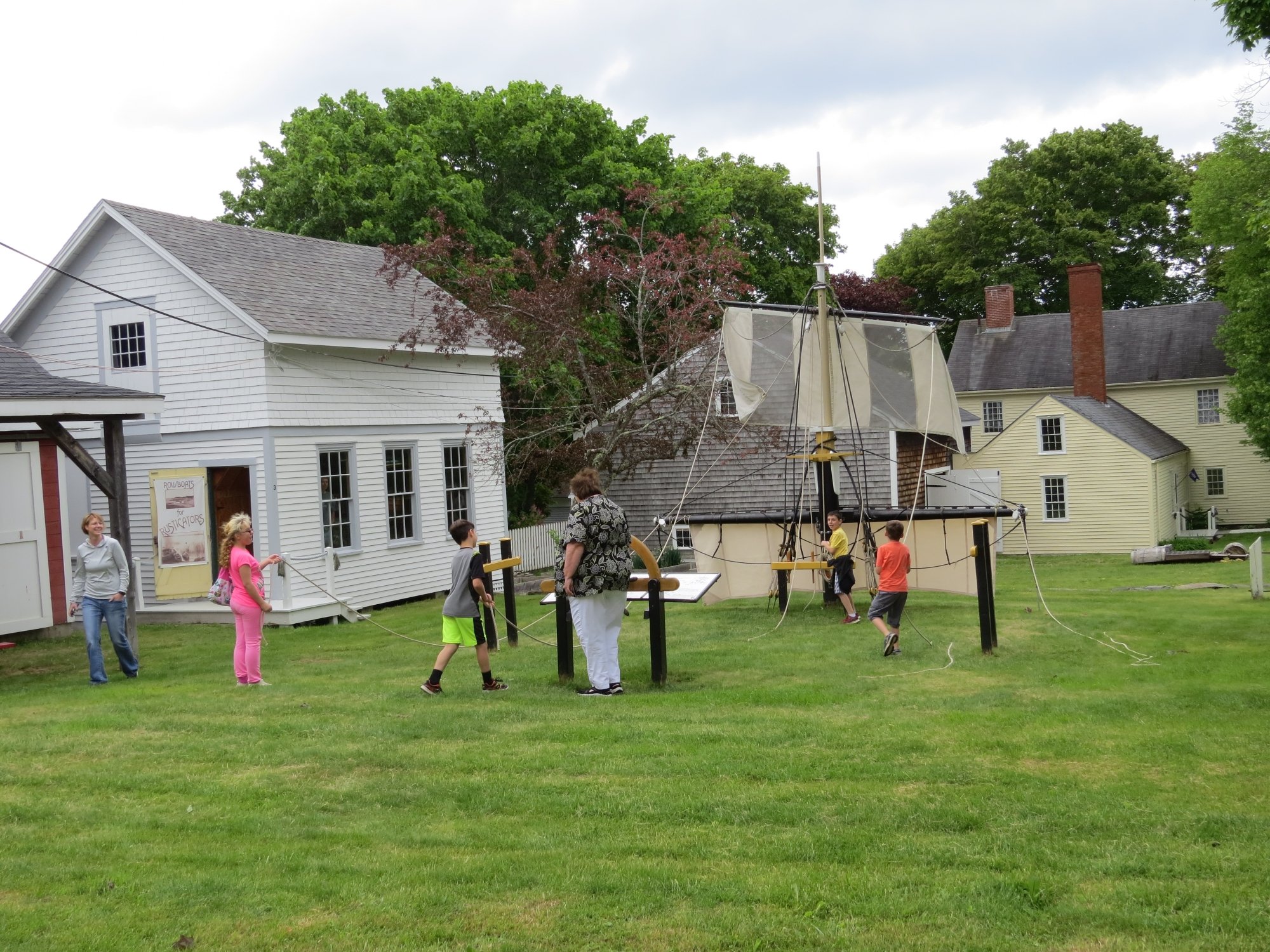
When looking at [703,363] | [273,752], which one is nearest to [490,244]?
[703,363]

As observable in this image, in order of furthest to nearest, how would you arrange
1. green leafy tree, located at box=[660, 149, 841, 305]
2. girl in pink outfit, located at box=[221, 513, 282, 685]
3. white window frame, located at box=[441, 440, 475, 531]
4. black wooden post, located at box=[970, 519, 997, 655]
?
1. green leafy tree, located at box=[660, 149, 841, 305]
2. white window frame, located at box=[441, 440, 475, 531]
3. black wooden post, located at box=[970, 519, 997, 655]
4. girl in pink outfit, located at box=[221, 513, 282, 685]

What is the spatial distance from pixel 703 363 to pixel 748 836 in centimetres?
1873

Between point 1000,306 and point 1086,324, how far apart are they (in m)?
7.67

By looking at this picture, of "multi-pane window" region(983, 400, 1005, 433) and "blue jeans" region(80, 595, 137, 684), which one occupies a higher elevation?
"multi-pane window" region(983, 400, 1005, 433)

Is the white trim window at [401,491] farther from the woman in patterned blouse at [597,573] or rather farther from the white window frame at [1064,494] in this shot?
the white window frame at [1064,494]

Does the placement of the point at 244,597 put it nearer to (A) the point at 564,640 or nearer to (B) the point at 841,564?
(A) the point at 564,640

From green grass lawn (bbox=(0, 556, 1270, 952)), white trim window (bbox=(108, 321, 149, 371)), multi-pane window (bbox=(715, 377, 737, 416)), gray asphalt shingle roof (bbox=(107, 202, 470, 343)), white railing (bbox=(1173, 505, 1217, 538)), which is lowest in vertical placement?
white railing (bbox=(1173, 505, 1217, 538))

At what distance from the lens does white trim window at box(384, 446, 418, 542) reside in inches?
853

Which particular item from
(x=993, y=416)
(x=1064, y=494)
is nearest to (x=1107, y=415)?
(x=1064, y=494)

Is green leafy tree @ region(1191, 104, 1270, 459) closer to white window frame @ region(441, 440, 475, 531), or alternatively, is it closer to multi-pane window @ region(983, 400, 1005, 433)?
multi-pane window @ region(983, 400, 1005, 433)

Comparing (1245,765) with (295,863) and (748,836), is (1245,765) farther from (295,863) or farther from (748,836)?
(295,863)

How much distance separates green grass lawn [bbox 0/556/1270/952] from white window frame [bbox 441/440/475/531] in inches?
Result: 408

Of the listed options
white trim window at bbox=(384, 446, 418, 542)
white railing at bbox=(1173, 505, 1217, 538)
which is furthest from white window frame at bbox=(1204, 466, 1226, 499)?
white trim window at bbox=(384, 446, 418, 542)

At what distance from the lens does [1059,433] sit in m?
A: 40.6
